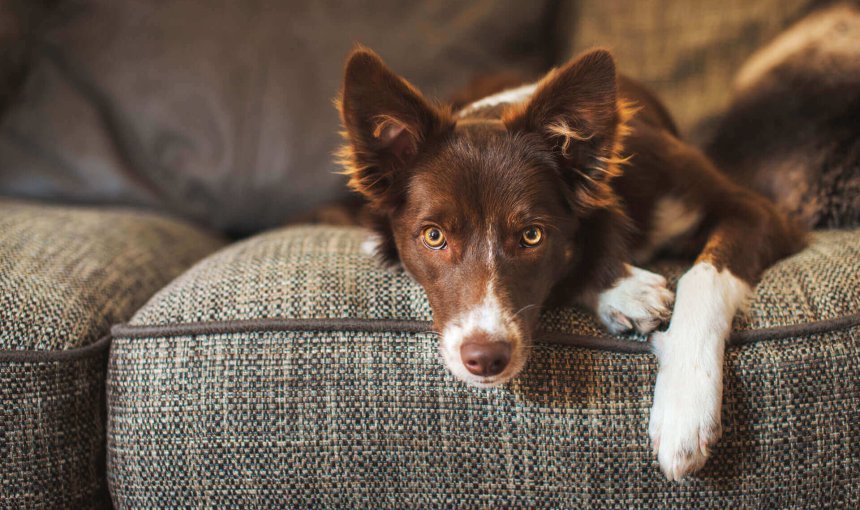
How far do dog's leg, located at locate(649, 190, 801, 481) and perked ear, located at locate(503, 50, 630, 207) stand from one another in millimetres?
350

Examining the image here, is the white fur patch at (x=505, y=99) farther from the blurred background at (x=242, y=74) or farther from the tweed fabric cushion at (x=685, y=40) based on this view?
the tweed fabric cushion at (x=685, y=40)

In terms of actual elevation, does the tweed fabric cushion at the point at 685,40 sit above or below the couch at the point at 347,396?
above

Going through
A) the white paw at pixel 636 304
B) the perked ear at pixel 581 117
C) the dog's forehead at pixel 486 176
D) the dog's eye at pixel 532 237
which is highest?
the perked ear at pixel 581 117

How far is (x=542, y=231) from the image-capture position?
1.55 metres

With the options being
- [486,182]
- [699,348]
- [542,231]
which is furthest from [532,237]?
[699,348]

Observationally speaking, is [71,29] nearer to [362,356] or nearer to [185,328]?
[185,328]

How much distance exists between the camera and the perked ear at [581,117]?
4.79 feet

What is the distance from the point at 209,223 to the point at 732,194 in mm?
2068

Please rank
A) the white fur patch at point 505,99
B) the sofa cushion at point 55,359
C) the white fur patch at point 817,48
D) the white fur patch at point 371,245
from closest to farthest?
the sofa cushion at point 55,359 → the white fur patch at point 371,245 → the white fur patch at point 505,99 → the white fur patch at point 817,48

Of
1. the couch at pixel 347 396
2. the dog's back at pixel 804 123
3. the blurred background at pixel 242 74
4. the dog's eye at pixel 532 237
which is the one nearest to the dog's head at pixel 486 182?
the dog's eye at pixel 532 237

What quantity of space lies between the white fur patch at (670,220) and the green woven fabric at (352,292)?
12 cm

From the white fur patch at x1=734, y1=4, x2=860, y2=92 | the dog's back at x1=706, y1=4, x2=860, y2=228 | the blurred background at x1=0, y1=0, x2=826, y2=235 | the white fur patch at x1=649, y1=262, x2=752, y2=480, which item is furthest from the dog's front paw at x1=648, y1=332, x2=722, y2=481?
the blurred background at x1=0, y1=0, x2=826, y2=235

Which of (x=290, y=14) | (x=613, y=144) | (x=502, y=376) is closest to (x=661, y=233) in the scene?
(x=613, y=144)

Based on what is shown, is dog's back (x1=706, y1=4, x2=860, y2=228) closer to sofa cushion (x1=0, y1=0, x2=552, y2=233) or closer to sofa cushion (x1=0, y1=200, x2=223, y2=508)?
sofa cushion (x1=0, y1=0, x2=552, y2=233)
